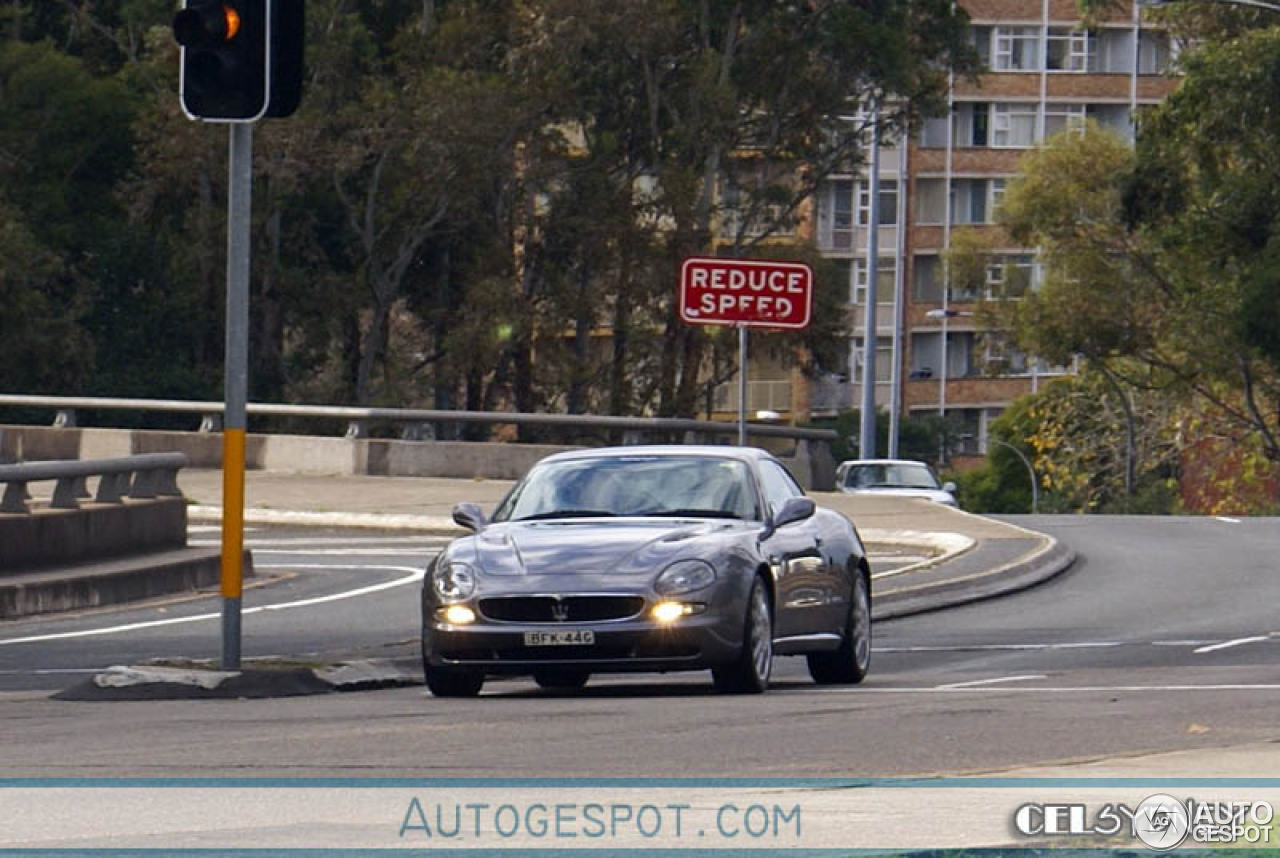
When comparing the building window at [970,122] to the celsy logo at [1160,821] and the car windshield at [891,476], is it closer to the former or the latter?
the car windshield at [891,476]

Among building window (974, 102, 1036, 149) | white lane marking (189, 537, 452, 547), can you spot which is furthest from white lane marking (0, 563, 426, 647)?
building window (974, 102, 1036, 149)

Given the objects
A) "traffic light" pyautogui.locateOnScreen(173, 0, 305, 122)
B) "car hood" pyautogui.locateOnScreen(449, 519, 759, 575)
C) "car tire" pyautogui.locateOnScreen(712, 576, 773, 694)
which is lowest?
"car tire" pyautogui.locateOnScreen(712, 576, 773, 694)

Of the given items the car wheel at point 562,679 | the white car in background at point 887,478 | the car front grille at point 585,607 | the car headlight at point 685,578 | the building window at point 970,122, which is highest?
the building window at point 970,122

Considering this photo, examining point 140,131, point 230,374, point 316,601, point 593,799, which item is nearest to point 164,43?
point 140,131

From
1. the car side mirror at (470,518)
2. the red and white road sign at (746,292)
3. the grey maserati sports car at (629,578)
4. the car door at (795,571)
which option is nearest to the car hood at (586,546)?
the grey maserati sports car at (629,578)

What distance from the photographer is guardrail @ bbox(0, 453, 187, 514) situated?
22688 millimetres

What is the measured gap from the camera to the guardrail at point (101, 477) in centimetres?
2269

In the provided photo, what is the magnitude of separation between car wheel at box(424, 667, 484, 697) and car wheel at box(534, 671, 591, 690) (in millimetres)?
332

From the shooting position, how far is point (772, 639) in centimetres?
1612

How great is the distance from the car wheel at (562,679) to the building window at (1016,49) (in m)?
102

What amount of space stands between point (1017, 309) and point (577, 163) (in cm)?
2311

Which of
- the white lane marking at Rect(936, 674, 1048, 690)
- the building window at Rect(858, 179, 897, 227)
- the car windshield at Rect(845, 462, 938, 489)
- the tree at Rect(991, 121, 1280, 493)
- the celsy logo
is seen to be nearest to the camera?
the celsy logo

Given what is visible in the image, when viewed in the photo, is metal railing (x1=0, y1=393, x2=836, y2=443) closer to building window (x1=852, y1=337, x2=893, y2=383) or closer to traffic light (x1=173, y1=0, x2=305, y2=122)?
traffic light (x1=173, y1=0, x2=305, y2=122)

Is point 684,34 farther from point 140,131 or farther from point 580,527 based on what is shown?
point 580,527
